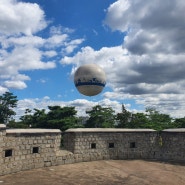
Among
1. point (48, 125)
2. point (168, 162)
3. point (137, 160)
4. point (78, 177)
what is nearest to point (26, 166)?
point (78, 177)

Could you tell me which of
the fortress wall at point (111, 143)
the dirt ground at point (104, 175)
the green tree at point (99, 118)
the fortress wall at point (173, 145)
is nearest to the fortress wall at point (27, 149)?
the dirt ground at point (104, 175)

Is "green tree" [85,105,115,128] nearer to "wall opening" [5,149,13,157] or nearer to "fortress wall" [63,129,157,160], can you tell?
"fortress wall" [63,129,157,160]

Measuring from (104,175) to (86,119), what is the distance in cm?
2740

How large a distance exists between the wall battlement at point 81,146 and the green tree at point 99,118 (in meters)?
18.3

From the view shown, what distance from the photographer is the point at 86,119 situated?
130 ft

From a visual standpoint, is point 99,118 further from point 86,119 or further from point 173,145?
point 173,145

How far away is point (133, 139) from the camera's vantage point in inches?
682

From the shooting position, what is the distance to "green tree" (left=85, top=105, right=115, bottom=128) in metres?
36.2

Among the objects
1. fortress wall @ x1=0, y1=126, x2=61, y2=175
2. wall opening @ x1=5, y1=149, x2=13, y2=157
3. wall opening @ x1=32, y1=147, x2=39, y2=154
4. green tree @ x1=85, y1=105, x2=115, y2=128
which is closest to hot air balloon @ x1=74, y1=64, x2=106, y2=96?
fortress wall @ x1=0, y1=126, x2=61, y2=175

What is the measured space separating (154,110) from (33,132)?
3793 cm

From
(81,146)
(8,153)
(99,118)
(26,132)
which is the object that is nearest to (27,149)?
(26,132)

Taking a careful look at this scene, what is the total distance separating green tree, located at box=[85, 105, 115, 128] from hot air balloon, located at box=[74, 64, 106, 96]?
663 inches

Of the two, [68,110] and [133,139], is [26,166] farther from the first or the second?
[68,110]

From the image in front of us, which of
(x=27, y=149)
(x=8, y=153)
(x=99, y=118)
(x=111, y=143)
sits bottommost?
(x=8, y=153)
